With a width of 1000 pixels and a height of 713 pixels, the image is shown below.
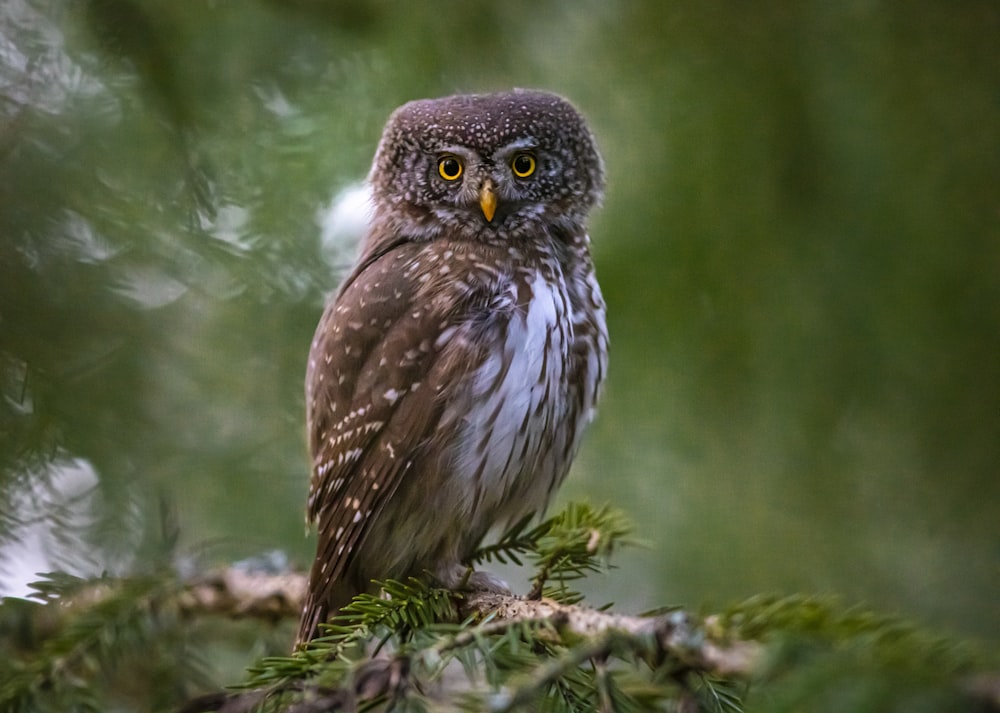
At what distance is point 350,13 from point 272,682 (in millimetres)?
2104

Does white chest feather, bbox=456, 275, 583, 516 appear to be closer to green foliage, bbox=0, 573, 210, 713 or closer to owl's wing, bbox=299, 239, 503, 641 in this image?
owl's wing, bbox=299, 239, 503, 641

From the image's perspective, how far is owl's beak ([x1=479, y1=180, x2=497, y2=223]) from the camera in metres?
3.01

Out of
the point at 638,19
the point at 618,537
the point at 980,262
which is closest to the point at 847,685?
the point at 618,537

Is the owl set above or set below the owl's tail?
above

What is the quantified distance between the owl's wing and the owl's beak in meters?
0.27

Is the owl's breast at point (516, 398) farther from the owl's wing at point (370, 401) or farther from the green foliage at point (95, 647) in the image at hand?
the green foliage at point (95, 647)

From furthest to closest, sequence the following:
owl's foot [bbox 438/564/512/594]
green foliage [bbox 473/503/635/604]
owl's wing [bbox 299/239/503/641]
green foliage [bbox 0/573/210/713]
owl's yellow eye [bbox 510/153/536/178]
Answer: owl's yellow eye [bbox 510/153/536/178] → owl's wing [bbox 299/239/503/641] → owl's foot [bbox 438/564/512/594] → green foliage [bbox 473/503/635/604] → green foliage [bbox 0/573/210/713]

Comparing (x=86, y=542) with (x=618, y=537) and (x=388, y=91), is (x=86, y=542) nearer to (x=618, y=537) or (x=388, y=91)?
(x=618, y=537)

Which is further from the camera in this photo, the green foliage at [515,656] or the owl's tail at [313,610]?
the owl's tail at [313,610]

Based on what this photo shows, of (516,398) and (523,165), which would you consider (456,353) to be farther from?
(523,165)

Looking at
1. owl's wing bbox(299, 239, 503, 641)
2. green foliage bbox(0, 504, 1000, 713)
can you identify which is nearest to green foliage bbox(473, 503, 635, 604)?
green foliage bbox(0, 504, 1000, 713)

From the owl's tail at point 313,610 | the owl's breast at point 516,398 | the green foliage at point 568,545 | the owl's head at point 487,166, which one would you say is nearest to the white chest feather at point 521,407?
the owl's breast at point 516,398

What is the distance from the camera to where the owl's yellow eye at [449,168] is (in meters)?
3.16

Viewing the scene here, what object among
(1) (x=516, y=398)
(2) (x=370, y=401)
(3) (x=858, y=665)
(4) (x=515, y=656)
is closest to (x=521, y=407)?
(1) (x=516, y=398)
